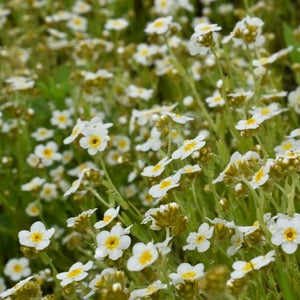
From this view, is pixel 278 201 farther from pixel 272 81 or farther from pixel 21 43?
pixel 21 43

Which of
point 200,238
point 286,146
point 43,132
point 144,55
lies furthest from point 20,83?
point 200,238

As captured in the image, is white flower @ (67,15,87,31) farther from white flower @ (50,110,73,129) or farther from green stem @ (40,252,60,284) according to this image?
green stem @ (40,252,60,284)

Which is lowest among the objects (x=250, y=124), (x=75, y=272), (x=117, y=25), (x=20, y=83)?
(x=117, y=25)

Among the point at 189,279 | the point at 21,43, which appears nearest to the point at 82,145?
the point at 189,279

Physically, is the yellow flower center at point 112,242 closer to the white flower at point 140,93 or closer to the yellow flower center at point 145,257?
the yellow flower center at point 145,257

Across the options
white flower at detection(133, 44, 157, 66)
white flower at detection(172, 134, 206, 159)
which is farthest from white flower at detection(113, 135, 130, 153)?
white flower at detection(172, 134, 206, 159)

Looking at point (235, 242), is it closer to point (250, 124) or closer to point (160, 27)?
point (250, 124)
